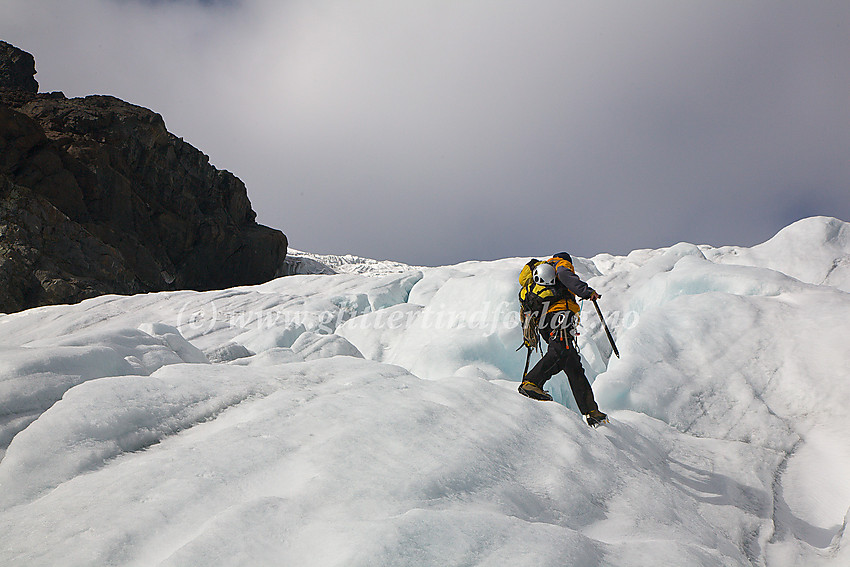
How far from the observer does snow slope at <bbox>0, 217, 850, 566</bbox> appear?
155cm

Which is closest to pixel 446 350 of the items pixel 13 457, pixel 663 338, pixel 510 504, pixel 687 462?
pixel 663 338

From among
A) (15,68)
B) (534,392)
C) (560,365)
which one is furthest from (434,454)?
(15,68)

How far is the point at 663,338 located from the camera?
18.5 ft

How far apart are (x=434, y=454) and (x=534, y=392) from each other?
6.20ft

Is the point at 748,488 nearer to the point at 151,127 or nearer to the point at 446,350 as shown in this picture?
the point at 446,350

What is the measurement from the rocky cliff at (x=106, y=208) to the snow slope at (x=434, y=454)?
52.1ft

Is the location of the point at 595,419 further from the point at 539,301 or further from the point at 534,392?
the point at 539,301

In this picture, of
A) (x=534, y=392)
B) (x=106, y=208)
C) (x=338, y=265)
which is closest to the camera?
(x=534, y=392)

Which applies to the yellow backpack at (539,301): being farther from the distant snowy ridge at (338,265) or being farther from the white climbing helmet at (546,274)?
the distant snowy ridge at (338,265)

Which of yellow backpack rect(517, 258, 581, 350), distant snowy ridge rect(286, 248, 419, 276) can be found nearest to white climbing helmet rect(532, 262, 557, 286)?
yellow backpack rect(517, 258, 581, 350)

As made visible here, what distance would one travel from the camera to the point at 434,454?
85.5 inches

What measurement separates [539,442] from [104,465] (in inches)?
87.5

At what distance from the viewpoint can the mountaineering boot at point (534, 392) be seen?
3.82 meters

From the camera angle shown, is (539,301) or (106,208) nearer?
(539,301)
